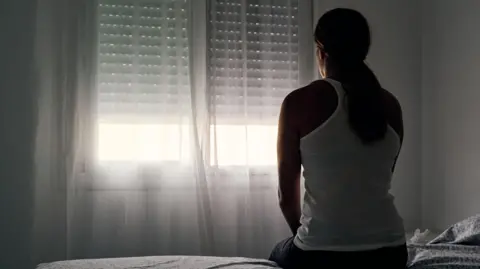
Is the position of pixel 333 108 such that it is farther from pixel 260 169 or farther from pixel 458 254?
pixel 260 169

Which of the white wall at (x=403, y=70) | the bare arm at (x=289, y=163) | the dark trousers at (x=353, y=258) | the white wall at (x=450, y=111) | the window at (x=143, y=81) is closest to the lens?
the dark trousers at (x=353, y=258)

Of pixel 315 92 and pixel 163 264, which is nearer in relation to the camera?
pixel 315 92

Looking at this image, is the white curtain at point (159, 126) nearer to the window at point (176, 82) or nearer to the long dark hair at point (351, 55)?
the window at point (176, 82)

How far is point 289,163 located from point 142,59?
125 cm

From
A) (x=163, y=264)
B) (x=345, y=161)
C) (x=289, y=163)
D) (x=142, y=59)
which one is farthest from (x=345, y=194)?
(x=142, y=59)

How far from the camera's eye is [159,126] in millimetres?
2268

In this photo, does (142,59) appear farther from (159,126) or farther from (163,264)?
(163,264)

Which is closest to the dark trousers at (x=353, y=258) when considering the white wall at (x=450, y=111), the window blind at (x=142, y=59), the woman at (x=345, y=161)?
the woman at (x=345, y=161)

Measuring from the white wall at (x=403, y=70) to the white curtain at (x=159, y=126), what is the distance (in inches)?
19.7

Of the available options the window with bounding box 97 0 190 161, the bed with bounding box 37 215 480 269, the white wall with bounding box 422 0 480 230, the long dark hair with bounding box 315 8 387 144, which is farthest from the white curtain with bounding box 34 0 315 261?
the long dark hair with bounding box 315 8 387 144

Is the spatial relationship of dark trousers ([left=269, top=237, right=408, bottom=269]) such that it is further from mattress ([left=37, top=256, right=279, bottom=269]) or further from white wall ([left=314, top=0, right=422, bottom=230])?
white wall ([left=314, top=0, right=422, bottom=230])

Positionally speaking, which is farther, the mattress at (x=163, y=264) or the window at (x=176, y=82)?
the window at (x=176, y=82)

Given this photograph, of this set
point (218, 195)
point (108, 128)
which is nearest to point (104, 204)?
point (108, 128)

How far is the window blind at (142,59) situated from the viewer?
2.27 metres
